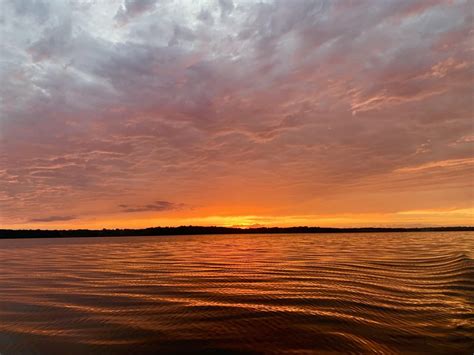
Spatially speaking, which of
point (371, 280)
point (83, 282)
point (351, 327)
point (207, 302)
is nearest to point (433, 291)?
point (371, 280)

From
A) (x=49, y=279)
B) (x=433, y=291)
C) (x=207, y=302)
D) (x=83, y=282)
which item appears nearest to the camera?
(x=207, y=302)

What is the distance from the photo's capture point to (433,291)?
14211mm

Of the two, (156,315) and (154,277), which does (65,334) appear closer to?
(156,315)

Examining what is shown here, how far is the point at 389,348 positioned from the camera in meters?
7.93

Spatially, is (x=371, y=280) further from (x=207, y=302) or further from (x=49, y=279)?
(x=49, y=279)

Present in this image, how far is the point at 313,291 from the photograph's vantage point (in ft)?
46.7

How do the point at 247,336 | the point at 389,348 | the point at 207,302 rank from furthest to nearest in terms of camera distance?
the point at 207,302 < the point at 247,336 < the point at 389,348

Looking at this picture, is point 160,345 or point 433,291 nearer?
point 160,345

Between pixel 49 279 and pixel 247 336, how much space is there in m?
16.7

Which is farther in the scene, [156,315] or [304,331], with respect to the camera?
[156,315]

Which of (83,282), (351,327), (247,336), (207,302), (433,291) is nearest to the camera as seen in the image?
(247,336)

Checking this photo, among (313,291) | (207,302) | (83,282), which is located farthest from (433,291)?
(83,282)

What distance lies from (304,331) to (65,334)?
23.0 feet

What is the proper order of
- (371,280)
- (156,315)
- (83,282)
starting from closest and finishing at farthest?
(156,315)
(371,280)
(83,282)
